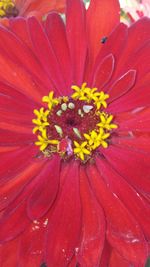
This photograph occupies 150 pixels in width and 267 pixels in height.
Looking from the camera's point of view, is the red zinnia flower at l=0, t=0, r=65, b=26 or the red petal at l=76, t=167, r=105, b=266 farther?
the red zinnia flower at l=0, t=0, r=65, b=26

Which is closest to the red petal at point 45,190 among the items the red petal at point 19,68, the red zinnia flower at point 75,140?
the red zinnia flower at point 75,140

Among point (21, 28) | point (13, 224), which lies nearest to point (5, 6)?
point (21, 28)

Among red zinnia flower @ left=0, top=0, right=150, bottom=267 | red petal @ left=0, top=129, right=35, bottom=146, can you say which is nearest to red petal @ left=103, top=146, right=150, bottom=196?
red zinnia flower @ left=0, top=0, right=150, bottom=267

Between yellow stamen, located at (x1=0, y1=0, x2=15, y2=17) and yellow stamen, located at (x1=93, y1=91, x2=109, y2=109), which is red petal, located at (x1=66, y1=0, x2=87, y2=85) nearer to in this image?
yellow stamen, located at (x1=93, y1=91, x2=109, y2=109)

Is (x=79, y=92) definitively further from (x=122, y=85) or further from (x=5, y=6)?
(x=5, y=6)

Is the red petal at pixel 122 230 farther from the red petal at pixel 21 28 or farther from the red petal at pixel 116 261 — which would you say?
the red petal at pixel 21 28

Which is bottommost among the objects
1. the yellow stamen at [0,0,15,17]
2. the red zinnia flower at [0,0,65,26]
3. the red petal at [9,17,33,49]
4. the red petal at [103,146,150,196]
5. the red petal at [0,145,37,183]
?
the red petal at [103,146,150,196]
